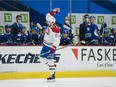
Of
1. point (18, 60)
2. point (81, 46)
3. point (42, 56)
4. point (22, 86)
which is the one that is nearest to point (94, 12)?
point (81, 46)

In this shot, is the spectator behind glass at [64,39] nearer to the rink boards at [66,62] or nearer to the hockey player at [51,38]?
the rink boards at [66,62]

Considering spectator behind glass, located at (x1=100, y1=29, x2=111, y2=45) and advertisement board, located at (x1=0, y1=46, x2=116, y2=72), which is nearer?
advertisement board, located at (x1=0, y1=46, x2=116, y2=72)

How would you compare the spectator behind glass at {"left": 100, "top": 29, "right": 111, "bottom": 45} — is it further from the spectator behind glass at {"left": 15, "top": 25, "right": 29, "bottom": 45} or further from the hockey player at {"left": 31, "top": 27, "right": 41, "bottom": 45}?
the spectator behind glass at {"left": 15, "top": 25, "right": 29, "bottom": 45}

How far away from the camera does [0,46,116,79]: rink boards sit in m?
12.1

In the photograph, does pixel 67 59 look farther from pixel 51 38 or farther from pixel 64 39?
pixel 51 38

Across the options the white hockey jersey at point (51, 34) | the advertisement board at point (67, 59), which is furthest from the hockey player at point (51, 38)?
the advertisement board at point (67, 59)

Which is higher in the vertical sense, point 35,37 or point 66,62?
point 35,37

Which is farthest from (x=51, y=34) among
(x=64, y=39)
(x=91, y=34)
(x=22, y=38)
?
(x=91, y=34)

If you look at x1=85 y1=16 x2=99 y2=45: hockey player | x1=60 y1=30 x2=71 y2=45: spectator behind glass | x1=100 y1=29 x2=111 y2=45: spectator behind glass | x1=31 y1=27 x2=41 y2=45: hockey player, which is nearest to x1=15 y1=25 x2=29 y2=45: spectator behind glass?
x1=31 y1=27 x2=41 y2=45: hockey player

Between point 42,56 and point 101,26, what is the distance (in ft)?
14.6

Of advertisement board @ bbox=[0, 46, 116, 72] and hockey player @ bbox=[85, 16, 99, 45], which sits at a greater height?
hockey player @ bbox=[85, 16, 99, 45]

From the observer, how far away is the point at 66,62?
12664 millimetres

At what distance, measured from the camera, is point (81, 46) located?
1288cm

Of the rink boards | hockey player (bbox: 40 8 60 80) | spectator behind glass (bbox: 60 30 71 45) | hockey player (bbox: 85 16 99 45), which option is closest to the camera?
hockey player (bbox: 40 8 60 80)
